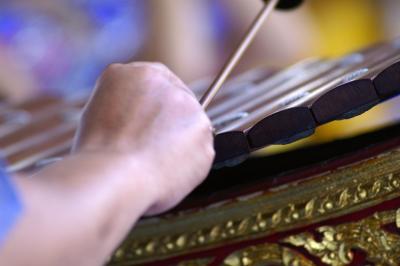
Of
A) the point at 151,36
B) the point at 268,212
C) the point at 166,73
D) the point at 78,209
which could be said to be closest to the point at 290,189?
the point at 268,212

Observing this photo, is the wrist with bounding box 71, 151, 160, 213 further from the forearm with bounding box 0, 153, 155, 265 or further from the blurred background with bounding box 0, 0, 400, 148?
the blurred background with bounding box 0, 0, 400, 148

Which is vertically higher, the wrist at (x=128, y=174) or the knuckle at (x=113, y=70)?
the knuckle at (x=113, y=70)

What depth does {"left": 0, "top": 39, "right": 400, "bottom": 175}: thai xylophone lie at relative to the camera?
685 millimetres

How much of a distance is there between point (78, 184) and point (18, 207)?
0.06 m

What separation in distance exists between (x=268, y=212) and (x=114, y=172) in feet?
0.96

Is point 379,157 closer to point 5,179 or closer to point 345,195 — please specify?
point 345,195

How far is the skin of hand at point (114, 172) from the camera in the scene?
1.76ft

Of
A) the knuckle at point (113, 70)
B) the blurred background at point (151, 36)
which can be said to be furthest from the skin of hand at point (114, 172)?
the blurred background at point (151, 36)

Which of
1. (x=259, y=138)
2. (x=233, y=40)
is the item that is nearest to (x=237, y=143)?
(x=259, y=138)

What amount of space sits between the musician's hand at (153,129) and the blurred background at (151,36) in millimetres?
2429

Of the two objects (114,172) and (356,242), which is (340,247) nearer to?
(356,242)

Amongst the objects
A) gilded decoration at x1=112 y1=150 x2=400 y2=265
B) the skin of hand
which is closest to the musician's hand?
the skin of hand

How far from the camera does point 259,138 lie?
2.29 feet

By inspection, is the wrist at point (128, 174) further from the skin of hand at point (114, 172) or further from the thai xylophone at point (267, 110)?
the thai xylophone at point (267, 110)
